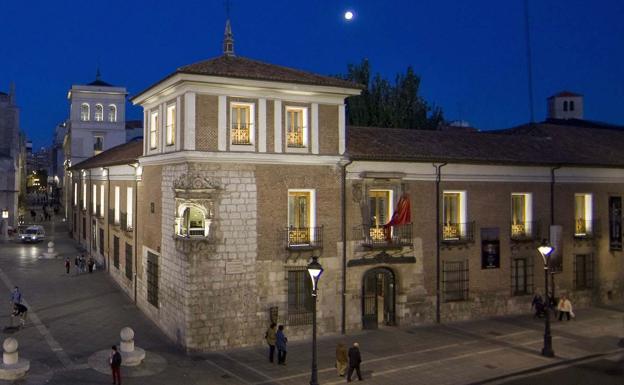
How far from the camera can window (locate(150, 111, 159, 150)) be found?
2534 centimetres

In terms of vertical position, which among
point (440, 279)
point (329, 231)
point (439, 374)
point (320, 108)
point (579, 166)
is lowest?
point (439, 374)

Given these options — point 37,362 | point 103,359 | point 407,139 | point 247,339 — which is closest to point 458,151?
point 407,139

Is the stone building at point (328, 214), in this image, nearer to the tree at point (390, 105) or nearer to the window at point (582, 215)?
the window at point (582, 215)

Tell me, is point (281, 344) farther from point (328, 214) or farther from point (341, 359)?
point (328, 214)

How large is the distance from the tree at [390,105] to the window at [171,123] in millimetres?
26947

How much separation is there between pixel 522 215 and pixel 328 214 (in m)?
11.0

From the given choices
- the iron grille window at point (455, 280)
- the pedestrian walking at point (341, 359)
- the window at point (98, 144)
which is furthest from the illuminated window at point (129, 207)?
the window at point (98, 144)

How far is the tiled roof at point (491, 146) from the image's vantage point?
85.0 feet

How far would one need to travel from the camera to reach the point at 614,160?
103 feet

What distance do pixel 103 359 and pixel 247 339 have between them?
5.29m

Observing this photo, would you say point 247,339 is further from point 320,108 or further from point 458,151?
point 458,151

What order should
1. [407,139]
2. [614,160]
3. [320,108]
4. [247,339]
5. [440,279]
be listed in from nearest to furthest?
1. [247,339]
2. [320,108]
3. [440,279]
4. [407,139]
5. [614,160]

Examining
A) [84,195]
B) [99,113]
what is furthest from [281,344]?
[99,113]

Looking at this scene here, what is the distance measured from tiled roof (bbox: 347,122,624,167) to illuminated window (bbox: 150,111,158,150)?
336 inches
